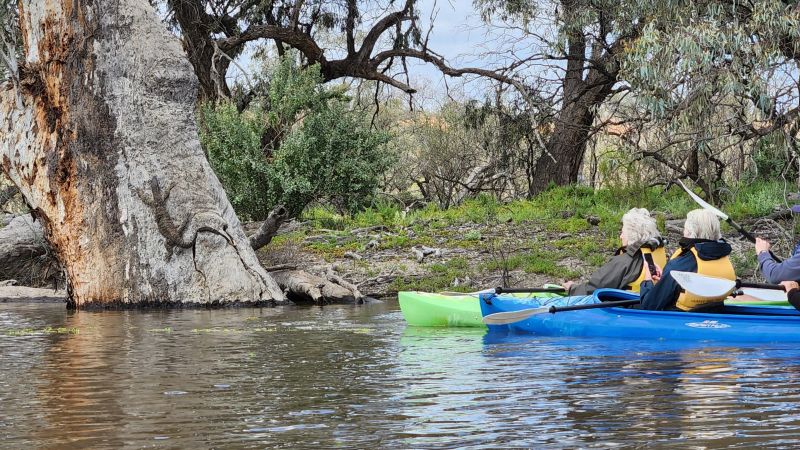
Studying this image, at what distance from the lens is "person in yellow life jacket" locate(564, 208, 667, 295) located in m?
11.0

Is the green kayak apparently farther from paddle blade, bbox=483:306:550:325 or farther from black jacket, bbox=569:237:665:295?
paddle blade, bbox=483:306:550:325

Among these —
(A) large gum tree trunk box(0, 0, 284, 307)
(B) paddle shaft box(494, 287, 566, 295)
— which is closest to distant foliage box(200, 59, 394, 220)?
(A) large gum tree trunk box(0, 0, 284, 307)

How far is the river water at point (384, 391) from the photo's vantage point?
18.5ft

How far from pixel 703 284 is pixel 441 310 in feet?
11.4

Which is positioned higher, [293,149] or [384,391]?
[293,149]

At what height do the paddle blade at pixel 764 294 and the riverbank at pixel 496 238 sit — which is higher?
the riverbank at pixel 496 238

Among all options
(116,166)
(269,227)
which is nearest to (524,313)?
(269,227)

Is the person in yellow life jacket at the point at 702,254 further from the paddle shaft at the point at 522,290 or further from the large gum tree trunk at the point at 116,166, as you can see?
the large gum tree trunk at the point at 116,166

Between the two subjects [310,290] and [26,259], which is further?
[26,259]

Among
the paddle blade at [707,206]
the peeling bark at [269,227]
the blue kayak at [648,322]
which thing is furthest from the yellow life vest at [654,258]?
the peeling bark at [269,227]

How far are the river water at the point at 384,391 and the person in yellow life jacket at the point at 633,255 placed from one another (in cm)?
109

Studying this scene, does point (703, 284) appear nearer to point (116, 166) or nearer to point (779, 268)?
point (779, 268)

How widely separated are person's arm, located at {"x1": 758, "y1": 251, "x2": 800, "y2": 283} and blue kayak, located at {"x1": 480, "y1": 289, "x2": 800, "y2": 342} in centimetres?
36

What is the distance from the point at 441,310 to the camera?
12.3 m
